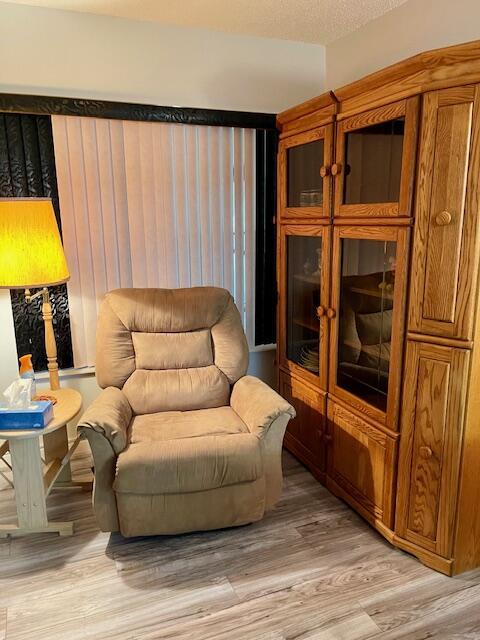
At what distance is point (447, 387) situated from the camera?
1766 mm

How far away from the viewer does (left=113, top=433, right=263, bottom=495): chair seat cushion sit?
1912mm

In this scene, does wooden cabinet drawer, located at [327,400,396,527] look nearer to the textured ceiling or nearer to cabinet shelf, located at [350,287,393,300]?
cabinet shelf, located at [350,287,393,300]

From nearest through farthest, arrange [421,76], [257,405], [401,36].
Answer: [421,76], [257,405], [401,36]

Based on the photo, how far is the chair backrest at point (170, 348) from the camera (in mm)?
2438

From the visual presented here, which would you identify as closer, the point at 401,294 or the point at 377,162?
the point at 401,294

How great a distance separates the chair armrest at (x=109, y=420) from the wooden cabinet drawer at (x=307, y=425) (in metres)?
0.99

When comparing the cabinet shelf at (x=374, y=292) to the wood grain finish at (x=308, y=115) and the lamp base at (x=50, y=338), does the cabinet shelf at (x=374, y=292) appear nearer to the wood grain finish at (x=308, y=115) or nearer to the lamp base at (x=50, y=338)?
the wood grain finish at (x=308, y=115)

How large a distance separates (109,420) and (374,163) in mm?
1592

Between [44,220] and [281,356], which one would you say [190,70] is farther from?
[281,356]

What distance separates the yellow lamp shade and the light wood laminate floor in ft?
3.84

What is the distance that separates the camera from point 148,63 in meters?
2.62

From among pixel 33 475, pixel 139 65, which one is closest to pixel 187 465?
pixel 33 475

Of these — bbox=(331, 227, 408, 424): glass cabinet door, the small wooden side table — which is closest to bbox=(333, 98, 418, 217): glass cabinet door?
bbox=(331, 227, 408, 424): glass cabinet door

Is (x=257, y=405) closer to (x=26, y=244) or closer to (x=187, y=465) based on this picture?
(x=187, y=465)
